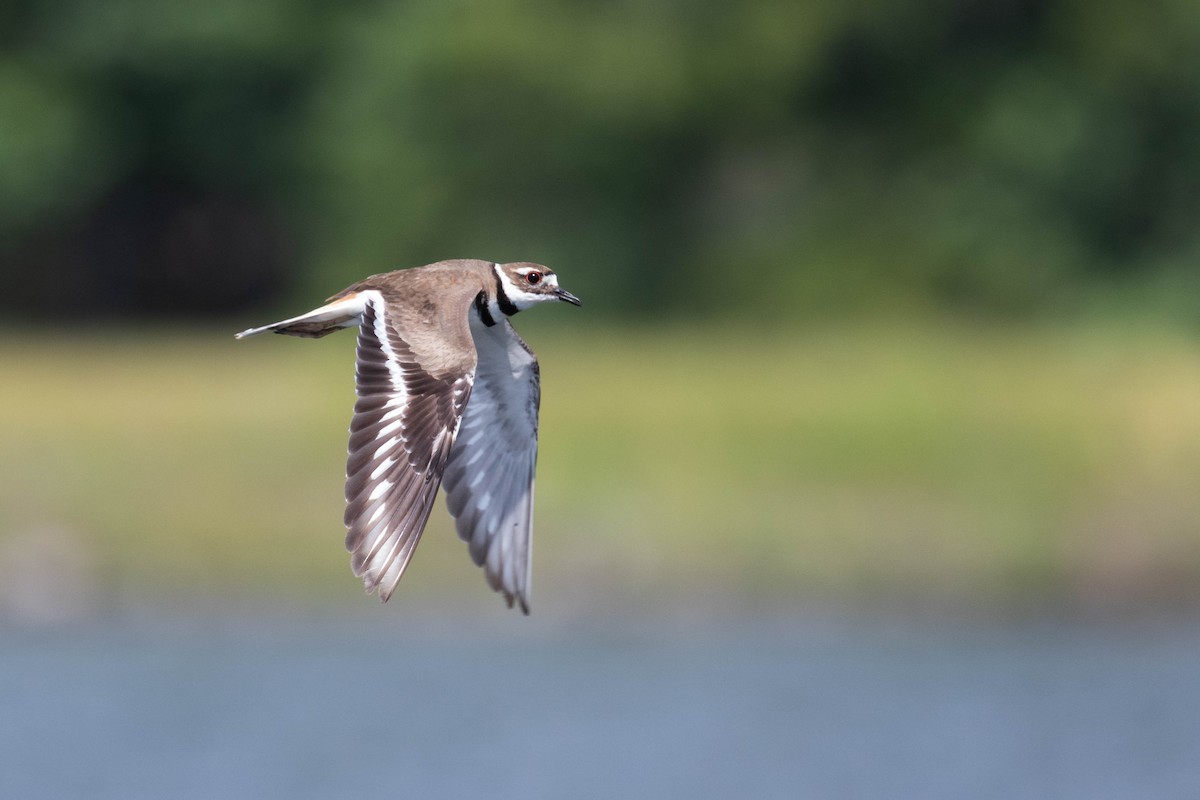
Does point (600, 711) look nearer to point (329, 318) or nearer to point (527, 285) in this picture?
point (527, 285)

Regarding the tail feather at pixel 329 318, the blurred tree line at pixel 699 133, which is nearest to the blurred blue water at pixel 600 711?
the tail feather at pixel 329 318

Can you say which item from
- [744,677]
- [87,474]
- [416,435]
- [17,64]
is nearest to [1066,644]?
[744,677]

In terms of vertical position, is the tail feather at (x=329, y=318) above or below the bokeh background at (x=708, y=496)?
above

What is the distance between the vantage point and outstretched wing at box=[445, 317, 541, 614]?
358 inches

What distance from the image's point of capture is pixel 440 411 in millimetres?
7516

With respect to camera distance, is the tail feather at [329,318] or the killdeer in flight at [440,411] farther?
the tail feather at [329,318]

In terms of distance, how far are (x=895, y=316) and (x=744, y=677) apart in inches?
554

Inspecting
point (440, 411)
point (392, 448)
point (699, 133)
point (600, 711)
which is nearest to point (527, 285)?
point (440, 411)

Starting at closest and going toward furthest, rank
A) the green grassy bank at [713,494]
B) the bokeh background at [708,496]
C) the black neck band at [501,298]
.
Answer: the black neck band at [501,298] < the bokeh background at [708,496] < the green grassy bank at [713,494]

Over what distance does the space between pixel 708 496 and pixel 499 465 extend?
398 inches

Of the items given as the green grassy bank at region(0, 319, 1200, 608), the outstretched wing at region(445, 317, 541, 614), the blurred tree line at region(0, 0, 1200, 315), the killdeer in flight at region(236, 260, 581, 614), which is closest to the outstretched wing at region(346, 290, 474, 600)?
the killdeer in flight at region(236, 260, 581, 614)

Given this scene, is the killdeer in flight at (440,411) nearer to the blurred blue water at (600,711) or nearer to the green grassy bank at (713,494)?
the blurred blue water at (600,711)

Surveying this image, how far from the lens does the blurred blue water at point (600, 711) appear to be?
1659 centimetres

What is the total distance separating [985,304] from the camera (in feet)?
108
